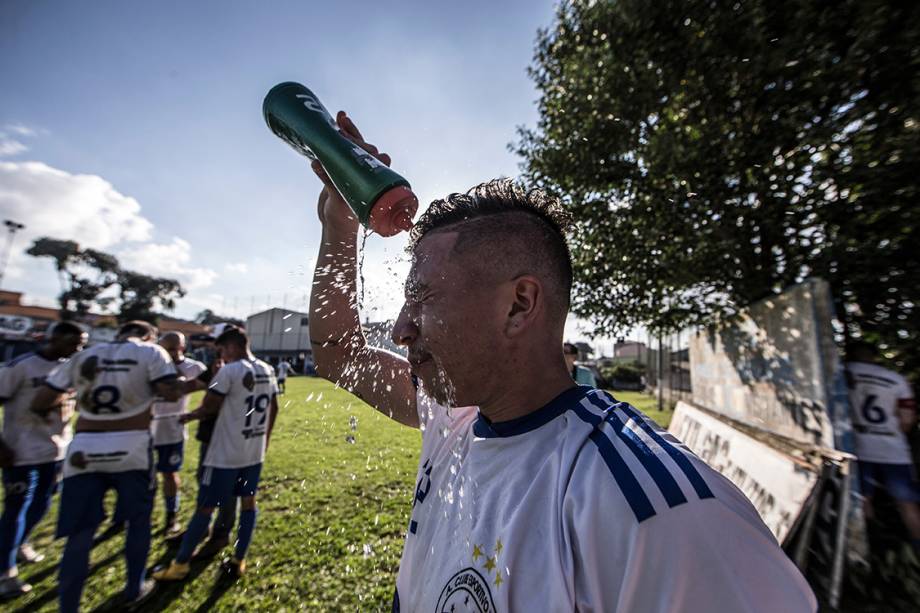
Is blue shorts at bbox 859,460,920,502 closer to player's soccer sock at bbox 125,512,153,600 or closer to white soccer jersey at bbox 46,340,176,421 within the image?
player's soccer sock at bbox 125,512,153,600

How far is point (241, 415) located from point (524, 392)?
470cm

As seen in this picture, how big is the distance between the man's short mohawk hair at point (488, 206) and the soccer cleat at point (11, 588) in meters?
6.19

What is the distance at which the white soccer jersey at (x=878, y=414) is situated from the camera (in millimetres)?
5238

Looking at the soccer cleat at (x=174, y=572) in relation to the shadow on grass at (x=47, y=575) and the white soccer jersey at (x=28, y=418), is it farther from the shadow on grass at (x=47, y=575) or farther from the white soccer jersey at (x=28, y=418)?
the white soccer jersey at (x=28, y=418)

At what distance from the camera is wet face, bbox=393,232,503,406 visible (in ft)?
5.29

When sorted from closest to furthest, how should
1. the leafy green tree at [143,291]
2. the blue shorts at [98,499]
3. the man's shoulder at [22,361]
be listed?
the blue shorts at [98,499]
the man's shoulder at [22,361]
the leafy green tree at [143,291]

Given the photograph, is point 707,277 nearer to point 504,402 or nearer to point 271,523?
point 504,402

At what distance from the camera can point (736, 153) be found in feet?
23.2

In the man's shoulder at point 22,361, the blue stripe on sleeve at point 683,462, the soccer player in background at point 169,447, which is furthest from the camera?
the soccer player in background at point 169,447

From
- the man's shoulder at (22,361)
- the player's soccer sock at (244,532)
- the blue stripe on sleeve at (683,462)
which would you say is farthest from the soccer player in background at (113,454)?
the blue stripe on sleeve at (683,462)

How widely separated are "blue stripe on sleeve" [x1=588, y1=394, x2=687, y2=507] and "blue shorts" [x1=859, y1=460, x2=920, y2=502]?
6452 mm

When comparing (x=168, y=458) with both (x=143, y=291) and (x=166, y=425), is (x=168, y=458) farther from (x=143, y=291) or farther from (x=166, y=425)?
(x=143, y=291)

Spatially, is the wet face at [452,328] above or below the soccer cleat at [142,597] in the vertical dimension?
above

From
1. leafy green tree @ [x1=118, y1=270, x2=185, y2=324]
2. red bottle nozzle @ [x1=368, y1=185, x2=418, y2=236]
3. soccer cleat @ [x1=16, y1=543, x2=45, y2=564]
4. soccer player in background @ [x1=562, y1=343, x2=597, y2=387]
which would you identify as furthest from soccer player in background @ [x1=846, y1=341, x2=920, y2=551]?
leafy green tree @ [x1=118, y1=270, x2=185, y2=324]
